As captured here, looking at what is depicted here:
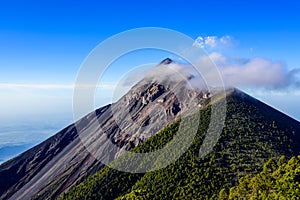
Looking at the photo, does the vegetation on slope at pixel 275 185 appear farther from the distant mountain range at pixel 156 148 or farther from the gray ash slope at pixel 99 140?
the gray ash slope at pixel 99 140

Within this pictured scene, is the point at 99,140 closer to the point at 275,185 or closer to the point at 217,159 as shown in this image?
the point at 217,159


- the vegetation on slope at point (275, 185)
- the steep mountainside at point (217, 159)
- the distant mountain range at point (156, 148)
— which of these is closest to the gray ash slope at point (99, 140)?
the distant mountain range at point (156, 148)

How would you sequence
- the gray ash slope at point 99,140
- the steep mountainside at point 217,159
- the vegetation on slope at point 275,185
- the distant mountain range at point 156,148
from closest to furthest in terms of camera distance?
the vegetation on slope at point 275,185, the steep mountainside at point 217,159, the distant mountain range at point 156,148, the gray ash slope at point 99,140

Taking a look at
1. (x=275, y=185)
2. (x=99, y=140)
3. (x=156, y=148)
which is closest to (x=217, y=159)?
(x=156, y=148)

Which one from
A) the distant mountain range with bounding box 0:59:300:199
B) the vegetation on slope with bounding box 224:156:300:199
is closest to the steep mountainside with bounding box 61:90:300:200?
the distant mountain range with bounding box 0:59:300:199

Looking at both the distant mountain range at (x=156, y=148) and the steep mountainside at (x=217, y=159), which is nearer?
the steep mountainside at (x=217, y=159)

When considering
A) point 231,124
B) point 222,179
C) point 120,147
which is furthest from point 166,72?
point 222,179

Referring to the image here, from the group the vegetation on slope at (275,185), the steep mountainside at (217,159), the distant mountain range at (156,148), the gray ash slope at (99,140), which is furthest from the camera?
the gray ash slope at (99,140)

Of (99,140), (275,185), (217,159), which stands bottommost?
(217,159)
